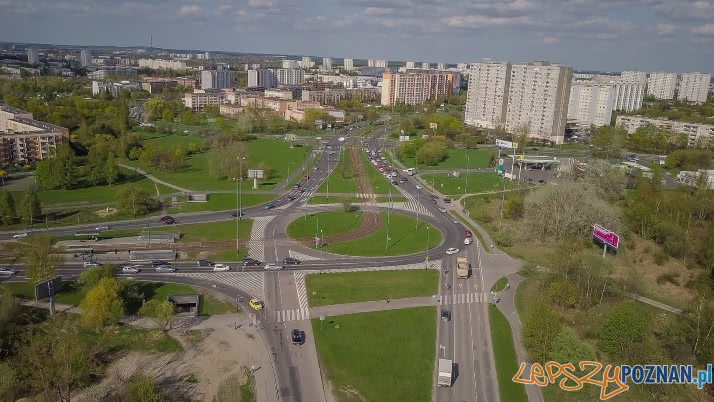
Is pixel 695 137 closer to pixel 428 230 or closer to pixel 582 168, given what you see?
pixel 582 168

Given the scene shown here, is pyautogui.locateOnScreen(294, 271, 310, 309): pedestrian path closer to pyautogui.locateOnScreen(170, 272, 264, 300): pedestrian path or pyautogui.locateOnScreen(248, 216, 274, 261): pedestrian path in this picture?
pyautogui.locateOnScreen(170, 272, 264, 300): pedestrian path

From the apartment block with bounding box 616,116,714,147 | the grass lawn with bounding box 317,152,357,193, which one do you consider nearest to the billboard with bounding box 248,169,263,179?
the grass lawn with bounding box 317,152,357,193

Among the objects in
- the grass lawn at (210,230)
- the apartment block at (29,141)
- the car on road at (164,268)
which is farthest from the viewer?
the apartment block at (29,141)

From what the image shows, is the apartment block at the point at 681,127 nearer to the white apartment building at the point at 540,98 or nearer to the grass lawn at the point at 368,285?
the white apartment building at the point at 540,98

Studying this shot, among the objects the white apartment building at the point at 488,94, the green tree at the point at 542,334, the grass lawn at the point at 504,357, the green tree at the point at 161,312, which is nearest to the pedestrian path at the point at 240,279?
the green tree at the point at 161,312

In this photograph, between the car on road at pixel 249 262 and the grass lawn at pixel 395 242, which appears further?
the grass lawn at pixel 395 242
